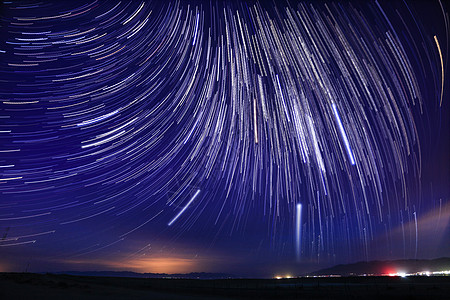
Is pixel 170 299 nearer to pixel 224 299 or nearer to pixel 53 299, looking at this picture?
pixel 224 299

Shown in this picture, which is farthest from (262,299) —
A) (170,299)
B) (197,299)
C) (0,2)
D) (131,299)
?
(0,2)

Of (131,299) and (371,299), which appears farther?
(371,299)

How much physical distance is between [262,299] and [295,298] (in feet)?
14.2

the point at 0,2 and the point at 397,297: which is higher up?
→ the point at 0,2

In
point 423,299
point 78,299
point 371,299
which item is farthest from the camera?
point 371,299

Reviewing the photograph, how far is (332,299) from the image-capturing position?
113ft

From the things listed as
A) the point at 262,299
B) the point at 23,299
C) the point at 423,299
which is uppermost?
the point at 423,299

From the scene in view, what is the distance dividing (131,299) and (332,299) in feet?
83.0

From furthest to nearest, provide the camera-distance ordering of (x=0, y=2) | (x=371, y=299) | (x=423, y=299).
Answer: (x=371, y=299)
(x=423, y=299)
(x=0, y=2)

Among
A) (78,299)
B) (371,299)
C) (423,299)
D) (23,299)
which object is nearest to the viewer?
(23,299)

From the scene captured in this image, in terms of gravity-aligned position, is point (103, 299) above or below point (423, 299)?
below

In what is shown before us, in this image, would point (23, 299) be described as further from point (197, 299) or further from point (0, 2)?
point (0, 2)

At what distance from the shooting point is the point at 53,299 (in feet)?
94.9

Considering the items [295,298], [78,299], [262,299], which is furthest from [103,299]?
[295,298]
